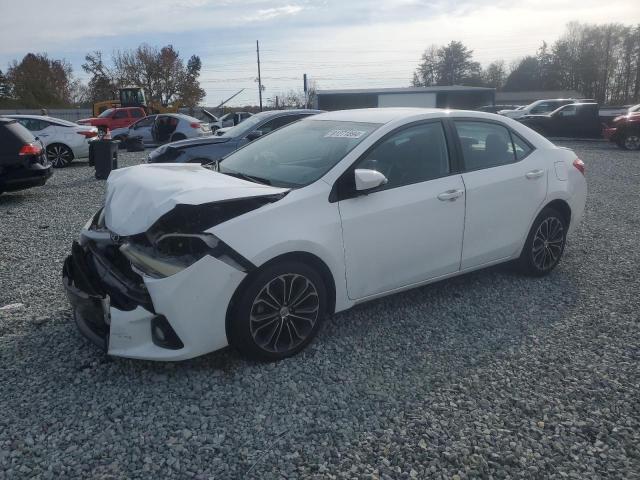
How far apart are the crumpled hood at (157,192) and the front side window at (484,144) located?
1773 millimetres

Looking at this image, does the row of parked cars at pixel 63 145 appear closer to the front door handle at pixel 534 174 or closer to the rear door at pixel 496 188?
the rear door at pixel 496 188

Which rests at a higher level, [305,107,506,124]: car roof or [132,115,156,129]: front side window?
[305,107,506,124]: car roof

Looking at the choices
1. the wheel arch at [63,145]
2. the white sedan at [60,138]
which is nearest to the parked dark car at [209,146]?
the white sedan at [60,138]

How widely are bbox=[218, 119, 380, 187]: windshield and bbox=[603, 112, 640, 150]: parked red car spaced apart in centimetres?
1765

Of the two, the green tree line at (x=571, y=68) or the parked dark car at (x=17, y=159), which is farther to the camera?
the green tree line at (x=571, y=68)

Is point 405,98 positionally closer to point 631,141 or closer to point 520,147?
point 631,141

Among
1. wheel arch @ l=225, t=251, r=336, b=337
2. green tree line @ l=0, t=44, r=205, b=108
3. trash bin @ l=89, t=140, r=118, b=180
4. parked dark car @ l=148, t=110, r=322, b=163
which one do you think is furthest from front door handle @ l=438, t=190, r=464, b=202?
green tree line @ l=0, t=44, r=205, b=108

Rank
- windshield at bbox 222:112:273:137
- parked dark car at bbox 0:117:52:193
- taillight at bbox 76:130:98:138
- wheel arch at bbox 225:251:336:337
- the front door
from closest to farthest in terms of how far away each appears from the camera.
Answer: wheel arch at bbox 225:251:336:337
the front door
parked dark car at bbox 0:117:52:193
windshield at bbox 222:112:273:137
taillight at bbox 76:130:98:138

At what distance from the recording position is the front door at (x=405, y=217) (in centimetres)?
378

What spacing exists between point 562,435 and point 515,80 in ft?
259

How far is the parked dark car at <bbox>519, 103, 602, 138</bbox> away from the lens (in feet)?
70.2

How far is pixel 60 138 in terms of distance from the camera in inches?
579

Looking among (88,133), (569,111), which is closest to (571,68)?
(569,111)

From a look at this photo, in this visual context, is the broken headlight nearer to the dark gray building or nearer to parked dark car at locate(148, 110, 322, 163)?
parked dark car at locate(148, 110, 322, 163)
